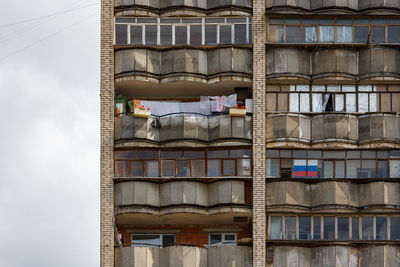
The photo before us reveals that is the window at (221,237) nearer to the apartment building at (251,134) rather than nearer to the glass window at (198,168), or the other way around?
the apartment building at (251,134)

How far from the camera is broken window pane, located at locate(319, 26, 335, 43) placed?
50.3 metres

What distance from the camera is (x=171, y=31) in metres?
50.2

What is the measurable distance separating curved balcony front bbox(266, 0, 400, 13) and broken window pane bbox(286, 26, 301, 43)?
920 millimetres

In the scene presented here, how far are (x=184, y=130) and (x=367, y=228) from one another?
9.53 meters

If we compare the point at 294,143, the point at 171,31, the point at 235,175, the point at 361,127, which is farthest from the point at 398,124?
the point at 171,31

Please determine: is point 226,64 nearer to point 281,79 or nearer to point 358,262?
point 281,79

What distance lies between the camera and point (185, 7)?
165ft

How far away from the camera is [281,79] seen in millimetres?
49781

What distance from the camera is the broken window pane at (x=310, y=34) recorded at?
165 ft

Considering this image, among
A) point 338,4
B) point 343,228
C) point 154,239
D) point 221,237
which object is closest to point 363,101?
point 338,4

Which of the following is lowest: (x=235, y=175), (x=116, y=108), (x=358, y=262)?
(x=358, y=262)

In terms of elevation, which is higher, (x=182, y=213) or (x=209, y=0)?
(x=209, y=0)

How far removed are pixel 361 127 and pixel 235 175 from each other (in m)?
6.28

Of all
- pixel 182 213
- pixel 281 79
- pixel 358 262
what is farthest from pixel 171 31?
pixel 358 262
